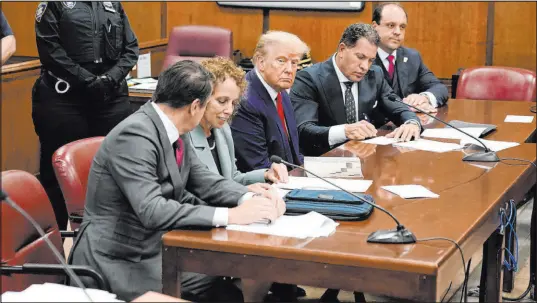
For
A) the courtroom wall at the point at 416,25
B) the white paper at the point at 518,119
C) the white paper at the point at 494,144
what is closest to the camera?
the white paper at the point at 494,144

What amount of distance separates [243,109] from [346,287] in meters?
1.59

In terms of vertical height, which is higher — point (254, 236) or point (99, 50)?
point (99, 50)

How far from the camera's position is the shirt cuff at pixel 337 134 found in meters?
4.55

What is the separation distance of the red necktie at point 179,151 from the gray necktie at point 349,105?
1.85m

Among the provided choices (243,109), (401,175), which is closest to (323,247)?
(401,175)

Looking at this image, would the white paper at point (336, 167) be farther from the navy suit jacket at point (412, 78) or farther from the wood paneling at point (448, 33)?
the wood paneling at point (448, 33)

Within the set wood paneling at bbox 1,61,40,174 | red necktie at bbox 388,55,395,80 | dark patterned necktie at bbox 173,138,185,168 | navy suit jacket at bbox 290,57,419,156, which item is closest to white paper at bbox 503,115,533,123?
navy suit jacket at bbox 290,57,419,156

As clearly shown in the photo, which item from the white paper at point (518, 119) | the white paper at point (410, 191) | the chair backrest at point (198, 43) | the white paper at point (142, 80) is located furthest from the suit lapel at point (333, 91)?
the chair backrest at point (198, 43)

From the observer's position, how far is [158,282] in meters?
2.97

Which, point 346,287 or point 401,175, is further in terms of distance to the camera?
point 401,175

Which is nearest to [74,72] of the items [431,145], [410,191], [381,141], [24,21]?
[381,141]

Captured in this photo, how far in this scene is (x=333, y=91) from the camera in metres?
4.77

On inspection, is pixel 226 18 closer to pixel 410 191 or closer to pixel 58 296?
pixel 410 191

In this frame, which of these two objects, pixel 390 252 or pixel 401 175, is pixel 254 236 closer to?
pixel 390 252
